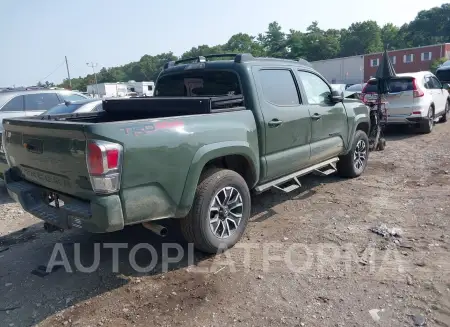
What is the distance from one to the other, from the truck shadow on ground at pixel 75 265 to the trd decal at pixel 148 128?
107 cm

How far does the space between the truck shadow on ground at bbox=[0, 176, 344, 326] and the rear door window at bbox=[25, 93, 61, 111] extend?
4973 millimetres

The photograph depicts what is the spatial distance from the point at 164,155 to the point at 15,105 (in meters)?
7.08

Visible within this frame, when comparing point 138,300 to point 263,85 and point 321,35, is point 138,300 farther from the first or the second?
point 321,35

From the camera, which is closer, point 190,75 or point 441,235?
point 441,235

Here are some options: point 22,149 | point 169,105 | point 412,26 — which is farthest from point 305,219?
point 412,26

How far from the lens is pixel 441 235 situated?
14.2 ft

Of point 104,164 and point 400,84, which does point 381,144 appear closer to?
point 400,84

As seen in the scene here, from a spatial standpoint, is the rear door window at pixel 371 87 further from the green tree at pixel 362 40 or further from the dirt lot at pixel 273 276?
the green tree at pixel 362 40

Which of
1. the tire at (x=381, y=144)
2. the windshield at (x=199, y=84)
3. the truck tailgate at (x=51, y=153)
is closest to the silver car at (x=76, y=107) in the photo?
the windshield at (x=199, y=84)

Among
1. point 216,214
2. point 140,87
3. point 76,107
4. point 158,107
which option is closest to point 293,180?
point 216,214

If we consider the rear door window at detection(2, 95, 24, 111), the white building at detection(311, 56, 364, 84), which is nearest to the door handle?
the rear door window at detection(2, 95, 24, 111)

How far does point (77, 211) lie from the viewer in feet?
10.6

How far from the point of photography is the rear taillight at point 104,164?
9.77ft

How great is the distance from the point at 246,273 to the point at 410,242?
184 centimetres
